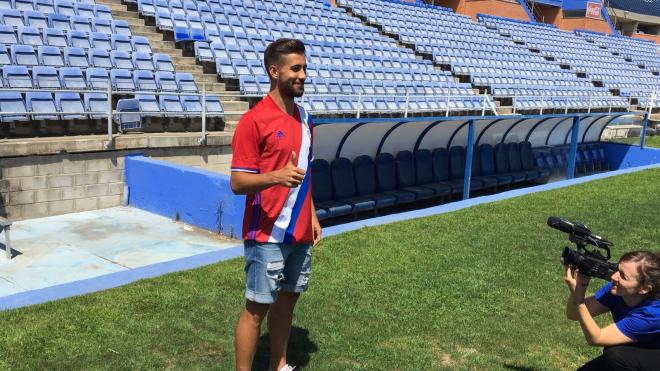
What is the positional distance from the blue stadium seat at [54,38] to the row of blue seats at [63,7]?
4.17 feet

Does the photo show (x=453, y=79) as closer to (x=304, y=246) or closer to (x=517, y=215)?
(x=517, y=215)

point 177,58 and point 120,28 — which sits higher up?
point 120,28

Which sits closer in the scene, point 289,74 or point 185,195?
point 289,74

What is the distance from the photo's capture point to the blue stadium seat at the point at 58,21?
11.2 meters

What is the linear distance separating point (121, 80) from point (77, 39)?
1.72 m

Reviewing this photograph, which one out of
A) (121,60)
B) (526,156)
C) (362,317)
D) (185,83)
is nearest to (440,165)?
(526,156)

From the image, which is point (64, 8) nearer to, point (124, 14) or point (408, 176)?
point (124, 14)

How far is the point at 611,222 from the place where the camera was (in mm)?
8047

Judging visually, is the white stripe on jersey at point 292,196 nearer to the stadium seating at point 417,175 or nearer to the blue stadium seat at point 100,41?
the stadium seating at point 417,175

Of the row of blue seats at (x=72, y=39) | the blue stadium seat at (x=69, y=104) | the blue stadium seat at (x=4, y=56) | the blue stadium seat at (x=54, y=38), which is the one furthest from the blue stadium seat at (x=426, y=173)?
the blue stadium seat at (x=4, y=56)

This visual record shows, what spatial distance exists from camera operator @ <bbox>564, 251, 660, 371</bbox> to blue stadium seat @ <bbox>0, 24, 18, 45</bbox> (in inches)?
391

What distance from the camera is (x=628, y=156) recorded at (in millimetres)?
16781

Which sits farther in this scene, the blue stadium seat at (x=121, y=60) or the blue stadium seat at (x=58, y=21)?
the blue stadium seat at (x=58, y=21)

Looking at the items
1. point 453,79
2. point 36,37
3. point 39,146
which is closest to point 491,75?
point 453,79
